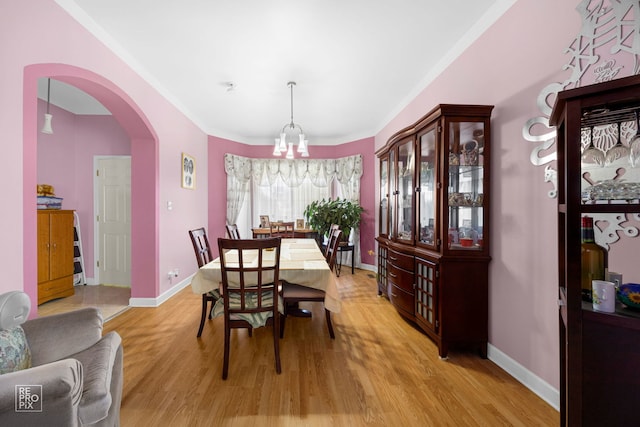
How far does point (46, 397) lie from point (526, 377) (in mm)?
2498

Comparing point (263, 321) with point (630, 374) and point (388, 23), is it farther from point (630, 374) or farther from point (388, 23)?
point (388, 23)

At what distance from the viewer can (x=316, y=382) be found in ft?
6.14

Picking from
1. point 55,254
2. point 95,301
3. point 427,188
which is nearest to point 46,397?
point 427,188

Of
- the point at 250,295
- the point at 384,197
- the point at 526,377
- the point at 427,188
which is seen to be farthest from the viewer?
the point at 384,197

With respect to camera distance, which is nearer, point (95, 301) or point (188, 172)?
point (95, 301)

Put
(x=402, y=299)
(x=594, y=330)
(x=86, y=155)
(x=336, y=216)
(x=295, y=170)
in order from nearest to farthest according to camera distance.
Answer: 1. (x=594, y=330)
2. (x=402, y=299)
3. (x=86, y=155)
4. (x=336, y=216)
5. (x=295, y=170)

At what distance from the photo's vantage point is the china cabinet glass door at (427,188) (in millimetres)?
2312

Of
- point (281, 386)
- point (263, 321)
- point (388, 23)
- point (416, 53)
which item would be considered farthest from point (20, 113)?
point (416, 53)

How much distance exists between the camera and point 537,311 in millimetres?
1778

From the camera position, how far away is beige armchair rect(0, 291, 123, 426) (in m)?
0.85

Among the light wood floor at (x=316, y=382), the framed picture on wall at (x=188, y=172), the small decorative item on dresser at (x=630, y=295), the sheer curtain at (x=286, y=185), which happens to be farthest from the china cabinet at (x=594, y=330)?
the sheer curtain at (x=286, y=185)

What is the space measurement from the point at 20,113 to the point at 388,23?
8.66 ft

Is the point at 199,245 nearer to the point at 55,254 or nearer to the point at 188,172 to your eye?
the point at 188,172

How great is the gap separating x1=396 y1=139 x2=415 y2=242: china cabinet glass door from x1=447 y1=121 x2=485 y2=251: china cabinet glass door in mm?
508
